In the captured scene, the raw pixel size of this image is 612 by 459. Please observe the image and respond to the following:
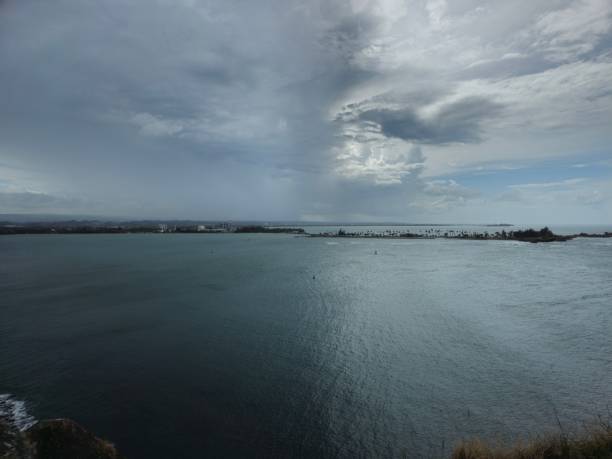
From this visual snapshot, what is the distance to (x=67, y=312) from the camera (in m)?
23.4

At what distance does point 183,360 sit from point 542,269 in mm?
45912

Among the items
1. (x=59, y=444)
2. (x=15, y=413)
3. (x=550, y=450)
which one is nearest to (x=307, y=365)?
(x=550, y=450)

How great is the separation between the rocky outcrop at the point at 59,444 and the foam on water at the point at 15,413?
11.0 ft

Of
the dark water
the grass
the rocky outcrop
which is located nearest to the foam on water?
the dark water

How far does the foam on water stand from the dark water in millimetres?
423

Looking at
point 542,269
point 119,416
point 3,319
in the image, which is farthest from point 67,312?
point 542,269

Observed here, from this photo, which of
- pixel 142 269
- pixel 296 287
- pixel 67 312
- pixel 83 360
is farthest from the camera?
pixel 142 269

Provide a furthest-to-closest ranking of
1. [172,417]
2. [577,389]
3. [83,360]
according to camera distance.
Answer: [83,360]
[577,389]
[172,417]

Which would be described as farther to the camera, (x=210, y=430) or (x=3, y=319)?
(x=3, y=319)

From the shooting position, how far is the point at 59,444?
272 inches

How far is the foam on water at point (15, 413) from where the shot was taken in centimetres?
1009

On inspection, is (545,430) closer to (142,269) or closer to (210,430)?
(210,430)

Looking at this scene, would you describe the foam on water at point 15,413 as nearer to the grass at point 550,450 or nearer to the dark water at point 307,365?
the dark water at point 307,365

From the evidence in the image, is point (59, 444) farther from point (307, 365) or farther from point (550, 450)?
point (550, 450)
